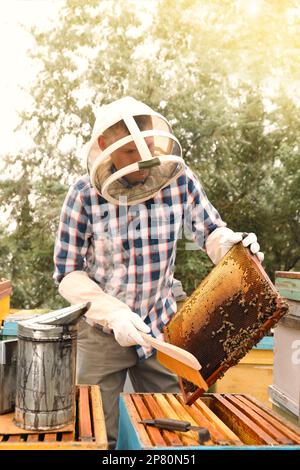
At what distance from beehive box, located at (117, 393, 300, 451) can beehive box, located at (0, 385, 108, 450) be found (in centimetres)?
12

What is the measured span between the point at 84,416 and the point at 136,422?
0.55ft

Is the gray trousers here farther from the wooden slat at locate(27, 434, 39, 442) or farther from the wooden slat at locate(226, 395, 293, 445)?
the wooden slat at locate(27, 434, 39, 442)

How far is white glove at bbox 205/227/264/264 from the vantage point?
1998 millimetres

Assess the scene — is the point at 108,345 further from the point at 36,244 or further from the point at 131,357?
the point at 36,244

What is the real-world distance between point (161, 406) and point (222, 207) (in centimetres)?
690

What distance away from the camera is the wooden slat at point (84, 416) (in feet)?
5.18

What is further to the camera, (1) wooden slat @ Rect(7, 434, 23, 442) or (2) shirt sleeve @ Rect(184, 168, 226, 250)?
(2) shirt sleeve @ Rect(184, 168, 226, 250)

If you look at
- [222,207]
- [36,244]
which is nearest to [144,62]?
[222,207]

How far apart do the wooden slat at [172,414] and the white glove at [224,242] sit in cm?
60

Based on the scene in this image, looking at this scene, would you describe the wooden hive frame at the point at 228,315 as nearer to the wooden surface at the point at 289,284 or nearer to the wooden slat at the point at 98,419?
the wooden slat at the point at 98,419

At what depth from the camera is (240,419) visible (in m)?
1.91

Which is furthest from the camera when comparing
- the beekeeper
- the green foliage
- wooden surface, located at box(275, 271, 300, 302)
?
the green foliage

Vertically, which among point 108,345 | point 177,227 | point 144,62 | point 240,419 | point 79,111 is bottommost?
point 240,419

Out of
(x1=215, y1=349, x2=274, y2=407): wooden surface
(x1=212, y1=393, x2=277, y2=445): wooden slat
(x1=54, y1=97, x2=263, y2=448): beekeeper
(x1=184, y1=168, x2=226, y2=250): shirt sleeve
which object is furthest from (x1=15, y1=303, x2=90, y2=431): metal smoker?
(x1=215, y1=349, x2=274, y2=407): wooden surface
